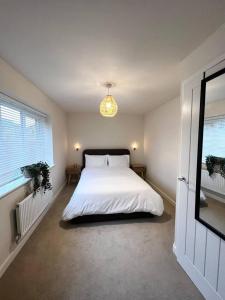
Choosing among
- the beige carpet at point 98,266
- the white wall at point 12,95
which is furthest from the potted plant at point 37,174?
the beige carpet at point 98,266

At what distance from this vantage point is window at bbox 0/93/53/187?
1913mm

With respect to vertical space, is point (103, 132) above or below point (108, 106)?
below

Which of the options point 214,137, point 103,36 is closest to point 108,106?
point 103,36

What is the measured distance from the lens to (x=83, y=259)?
183cm

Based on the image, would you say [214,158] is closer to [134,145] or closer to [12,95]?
[12,95]

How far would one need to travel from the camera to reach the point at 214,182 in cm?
133

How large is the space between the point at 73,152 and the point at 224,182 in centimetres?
432

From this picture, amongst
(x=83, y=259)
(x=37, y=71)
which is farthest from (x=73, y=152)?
(x=83, y=259)

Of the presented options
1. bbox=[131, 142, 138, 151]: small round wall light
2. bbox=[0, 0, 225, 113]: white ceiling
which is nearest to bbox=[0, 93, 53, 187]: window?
bbox=[0, 0, 225, 113]: white ceiling

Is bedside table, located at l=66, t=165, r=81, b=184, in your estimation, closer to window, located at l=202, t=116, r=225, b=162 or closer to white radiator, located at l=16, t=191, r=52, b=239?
white radiator, located at l=16, t=191, r=52, b=239

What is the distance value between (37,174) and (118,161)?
8.81 feet

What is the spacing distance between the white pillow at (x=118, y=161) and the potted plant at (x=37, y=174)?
232cm

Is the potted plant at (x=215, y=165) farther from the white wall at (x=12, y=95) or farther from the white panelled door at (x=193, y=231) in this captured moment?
the white wall at (x=12, y=95)

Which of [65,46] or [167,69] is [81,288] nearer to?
[65,46]
